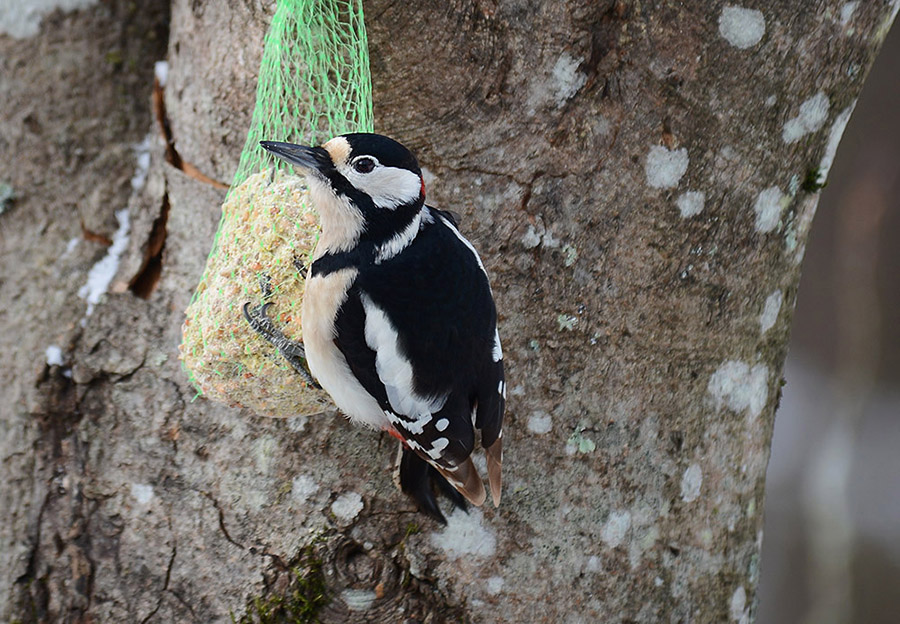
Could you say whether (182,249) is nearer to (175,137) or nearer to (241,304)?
(175,137)

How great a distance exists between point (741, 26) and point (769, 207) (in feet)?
1.41

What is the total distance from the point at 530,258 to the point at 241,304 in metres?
0.68

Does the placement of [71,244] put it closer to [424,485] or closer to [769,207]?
[424,485]

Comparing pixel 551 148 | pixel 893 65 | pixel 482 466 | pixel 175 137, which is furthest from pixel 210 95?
pixel 893 65

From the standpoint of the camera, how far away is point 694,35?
2010mm

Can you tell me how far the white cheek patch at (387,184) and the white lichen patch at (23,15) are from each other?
140 cm

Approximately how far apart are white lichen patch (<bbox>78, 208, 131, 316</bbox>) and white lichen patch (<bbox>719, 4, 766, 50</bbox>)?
5.68 feet

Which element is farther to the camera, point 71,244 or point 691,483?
point 71,244

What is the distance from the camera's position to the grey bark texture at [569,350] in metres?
2.02

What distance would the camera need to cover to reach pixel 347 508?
2.03m

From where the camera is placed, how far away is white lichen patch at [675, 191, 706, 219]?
2061 mm

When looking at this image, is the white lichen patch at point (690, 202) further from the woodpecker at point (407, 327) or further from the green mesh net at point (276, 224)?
the green mesh net at point (276, 224)

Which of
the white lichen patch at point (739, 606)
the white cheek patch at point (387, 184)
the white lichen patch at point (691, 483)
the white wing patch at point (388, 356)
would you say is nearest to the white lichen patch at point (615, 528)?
the white lichen patch at point (691, 483)

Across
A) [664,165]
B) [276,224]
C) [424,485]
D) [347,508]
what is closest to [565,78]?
[664,165]
